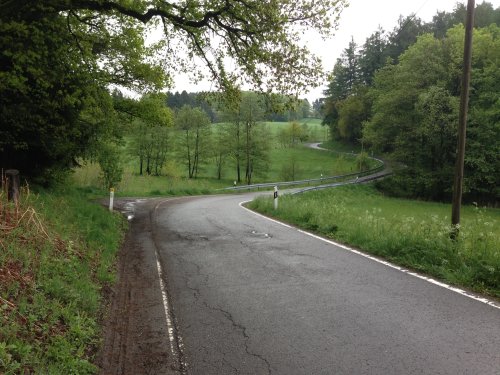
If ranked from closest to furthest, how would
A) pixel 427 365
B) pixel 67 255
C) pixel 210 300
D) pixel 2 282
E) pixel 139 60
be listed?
pixel 427 365 → pixel 2 282 → pixel 210 300 → pixel 67 255 → pixel 139 60

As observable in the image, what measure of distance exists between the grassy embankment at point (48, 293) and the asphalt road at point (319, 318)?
1205mm

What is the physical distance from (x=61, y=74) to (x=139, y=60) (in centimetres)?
782

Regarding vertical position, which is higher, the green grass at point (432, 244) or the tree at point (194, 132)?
the tree at point (194, 132)

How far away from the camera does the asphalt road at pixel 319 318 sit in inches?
165

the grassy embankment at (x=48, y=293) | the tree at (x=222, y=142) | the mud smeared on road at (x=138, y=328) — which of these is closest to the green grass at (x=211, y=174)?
the tree at (x=222, y=142)

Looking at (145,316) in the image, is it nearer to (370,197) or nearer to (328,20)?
(328,20)

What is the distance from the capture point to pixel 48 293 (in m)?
5.37

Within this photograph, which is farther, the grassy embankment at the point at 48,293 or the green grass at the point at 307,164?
the green grass at the point at 307,164

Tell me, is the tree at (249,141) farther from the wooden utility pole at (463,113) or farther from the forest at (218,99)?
the wooden utility pole at (463,113)

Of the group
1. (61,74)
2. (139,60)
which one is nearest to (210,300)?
(61,74)

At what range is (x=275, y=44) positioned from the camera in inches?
441

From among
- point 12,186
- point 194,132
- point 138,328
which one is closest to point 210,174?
point 194,132

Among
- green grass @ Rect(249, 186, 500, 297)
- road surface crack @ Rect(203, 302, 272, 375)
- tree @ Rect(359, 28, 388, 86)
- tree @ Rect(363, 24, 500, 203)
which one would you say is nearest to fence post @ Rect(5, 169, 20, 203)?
road surface crack @ Rect(203, 302, 272, 375)

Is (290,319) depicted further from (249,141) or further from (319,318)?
(249,141)
